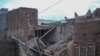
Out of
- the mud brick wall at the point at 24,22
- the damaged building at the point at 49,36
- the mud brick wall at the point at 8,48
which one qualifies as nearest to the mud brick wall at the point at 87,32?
the damaged building at the point at 49,36

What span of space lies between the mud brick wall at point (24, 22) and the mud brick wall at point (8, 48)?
1.46 meters

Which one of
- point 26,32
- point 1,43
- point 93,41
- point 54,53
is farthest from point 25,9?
point 93,41

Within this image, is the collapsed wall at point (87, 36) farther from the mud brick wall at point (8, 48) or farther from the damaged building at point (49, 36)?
the mud brick wall at point (8, 48)

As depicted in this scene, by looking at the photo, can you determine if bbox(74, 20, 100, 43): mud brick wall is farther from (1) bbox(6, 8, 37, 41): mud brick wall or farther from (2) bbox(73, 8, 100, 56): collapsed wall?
(1) bbox(6, 8, 37, 41): mud brick wall

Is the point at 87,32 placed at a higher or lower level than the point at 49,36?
higher

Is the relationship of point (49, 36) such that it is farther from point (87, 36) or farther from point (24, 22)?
point (87, 36)

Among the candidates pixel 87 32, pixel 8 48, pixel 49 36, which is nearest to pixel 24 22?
pixel 49 36

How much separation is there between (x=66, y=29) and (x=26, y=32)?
4.11 m

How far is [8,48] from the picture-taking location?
877 inches

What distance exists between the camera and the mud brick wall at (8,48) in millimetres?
22031

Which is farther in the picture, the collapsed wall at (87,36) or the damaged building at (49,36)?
the damaged building at (49,36)

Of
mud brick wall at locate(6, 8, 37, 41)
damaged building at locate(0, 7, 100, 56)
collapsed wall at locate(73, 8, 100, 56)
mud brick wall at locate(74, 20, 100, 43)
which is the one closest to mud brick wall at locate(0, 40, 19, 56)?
damaged building at locate(0, 7, 100, 56)

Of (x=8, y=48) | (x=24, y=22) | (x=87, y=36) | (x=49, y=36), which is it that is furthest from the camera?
(x=24, y=22)

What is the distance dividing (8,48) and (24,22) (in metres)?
3.15
